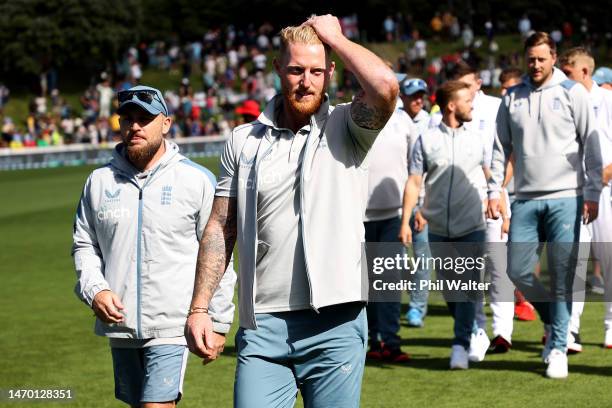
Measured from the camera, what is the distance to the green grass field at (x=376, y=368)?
28.4 feet

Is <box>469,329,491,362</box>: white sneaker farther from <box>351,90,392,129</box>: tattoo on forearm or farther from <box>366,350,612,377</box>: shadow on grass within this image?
<box>351,90,392,129</box>: tattoo on forearm

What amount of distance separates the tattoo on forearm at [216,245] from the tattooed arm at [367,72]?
2.36ft

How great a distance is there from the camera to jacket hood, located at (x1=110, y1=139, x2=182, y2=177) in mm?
6547

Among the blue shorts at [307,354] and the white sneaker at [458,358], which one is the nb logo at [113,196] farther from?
the white sneaker at [458,358]

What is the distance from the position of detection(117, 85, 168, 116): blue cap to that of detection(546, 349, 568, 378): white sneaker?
393 cm

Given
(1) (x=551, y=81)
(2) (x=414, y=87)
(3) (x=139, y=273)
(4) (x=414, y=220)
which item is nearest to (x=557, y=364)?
(1) (x=551, y=81)

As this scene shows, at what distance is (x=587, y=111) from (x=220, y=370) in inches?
142

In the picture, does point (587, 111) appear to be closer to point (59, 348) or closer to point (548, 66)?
point (548, 66)

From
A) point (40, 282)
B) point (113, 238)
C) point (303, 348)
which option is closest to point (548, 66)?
point (113, 238)

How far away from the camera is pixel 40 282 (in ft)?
51.0

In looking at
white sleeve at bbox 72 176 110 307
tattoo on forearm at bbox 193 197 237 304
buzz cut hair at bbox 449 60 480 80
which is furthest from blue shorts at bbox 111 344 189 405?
buzz cut hair at bbox 449 60 480 80

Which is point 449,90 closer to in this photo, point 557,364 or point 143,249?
point 557,364

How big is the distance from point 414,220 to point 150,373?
524cm

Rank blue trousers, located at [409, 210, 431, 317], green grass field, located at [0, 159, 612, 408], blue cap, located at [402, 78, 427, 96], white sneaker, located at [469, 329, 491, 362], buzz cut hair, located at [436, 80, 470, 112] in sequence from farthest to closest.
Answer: blue trousers, located at [409, 210, 431, 317], blue cap, located at [402, 78, 427, 96], white sneaker, located at [469, 329, 491, 362], buzz cut hair, located at [436, 80, 470, 112], green grass field, located at [0, 159, 612, 408]
